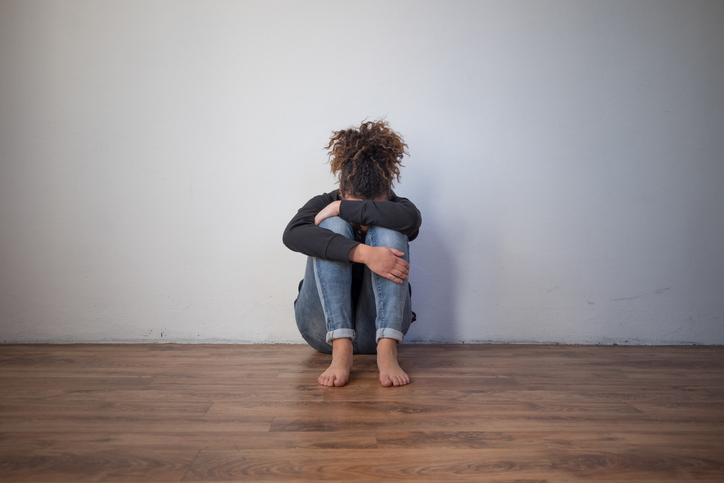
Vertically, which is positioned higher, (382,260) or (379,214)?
(379,214)

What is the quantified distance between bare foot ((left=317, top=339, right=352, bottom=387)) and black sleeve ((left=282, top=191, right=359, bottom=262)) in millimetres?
280

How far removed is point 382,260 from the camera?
1385 millimetres

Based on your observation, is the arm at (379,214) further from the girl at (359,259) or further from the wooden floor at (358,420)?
the wooden floor at (358,420)

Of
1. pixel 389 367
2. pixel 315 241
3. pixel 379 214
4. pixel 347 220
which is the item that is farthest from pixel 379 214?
pixel 389 367

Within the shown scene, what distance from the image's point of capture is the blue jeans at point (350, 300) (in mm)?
1420

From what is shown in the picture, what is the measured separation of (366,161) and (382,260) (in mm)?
390

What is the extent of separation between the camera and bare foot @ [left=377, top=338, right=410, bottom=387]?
1320 millimetres

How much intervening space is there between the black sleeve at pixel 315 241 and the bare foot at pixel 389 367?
1.02 ft

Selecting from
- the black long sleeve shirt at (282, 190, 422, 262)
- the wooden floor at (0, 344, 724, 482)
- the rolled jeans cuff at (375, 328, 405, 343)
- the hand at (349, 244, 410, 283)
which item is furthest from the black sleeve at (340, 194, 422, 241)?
the wooden floor at (0, 344, 724, 482)

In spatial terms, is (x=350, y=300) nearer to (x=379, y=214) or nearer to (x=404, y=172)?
(x=379, y=214)

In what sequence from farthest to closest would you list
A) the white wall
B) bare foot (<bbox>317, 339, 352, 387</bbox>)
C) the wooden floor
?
the white wall < bare foot (<bbox>317, 339, 352, 387</bbox>) < the wooden floor

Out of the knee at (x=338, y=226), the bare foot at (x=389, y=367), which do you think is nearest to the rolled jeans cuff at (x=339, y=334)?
the bare foot at (x=389, y=367)

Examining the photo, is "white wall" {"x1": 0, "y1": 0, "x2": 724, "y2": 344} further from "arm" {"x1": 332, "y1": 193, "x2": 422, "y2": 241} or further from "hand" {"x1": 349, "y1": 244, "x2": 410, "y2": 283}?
"hand" {"x1": 349, "y1": 244, "x2": 410, "y2": 283}

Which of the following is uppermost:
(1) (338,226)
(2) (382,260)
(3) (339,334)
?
(1) (338,226)
